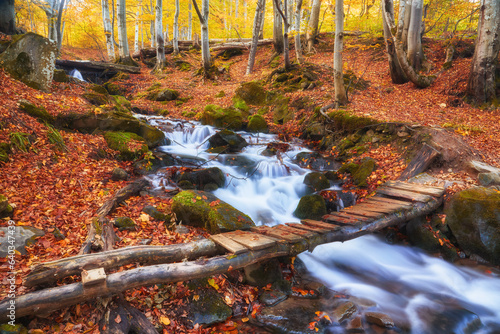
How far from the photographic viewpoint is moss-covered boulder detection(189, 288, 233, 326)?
140 inches

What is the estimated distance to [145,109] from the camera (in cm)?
1326

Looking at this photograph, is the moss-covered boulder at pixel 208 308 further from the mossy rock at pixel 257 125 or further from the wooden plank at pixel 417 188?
the mossy rock at pixel 257 125

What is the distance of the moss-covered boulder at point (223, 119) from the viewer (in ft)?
39.1

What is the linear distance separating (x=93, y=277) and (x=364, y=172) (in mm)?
6501

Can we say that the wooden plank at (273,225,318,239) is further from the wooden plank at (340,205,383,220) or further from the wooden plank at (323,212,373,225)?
the wooden plank at (340,205,383,220)

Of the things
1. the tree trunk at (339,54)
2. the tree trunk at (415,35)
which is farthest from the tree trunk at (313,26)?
the tree trunk at (339,54)

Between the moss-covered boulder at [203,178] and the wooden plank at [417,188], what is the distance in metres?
4.20

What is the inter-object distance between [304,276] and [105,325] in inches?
126

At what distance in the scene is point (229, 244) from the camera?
396 cm

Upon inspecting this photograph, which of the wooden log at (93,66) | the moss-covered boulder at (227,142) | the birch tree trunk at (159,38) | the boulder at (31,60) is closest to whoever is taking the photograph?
the boulder at (31,60)

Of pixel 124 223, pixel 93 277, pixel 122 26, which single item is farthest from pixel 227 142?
pixel 122 26

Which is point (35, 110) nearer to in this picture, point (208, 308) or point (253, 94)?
point (208, 308)

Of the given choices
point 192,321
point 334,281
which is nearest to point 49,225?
point 192,321

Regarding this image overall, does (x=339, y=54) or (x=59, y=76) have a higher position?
(x=339, y=54)
